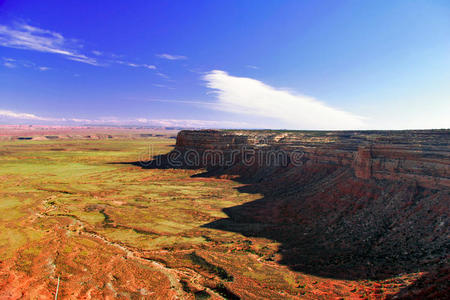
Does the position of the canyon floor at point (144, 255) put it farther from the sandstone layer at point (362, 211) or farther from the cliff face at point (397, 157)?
the cliff face at point (397, 157)

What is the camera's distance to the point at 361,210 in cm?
2625

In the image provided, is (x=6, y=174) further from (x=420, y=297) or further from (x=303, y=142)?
(x=420, y=297)

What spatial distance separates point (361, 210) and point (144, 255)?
22478mm

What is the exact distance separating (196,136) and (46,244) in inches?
2413

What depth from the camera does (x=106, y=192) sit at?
44.1 meters

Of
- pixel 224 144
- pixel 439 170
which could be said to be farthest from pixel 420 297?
pixel 224 144

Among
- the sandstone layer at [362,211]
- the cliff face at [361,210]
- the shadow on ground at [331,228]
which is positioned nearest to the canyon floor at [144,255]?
the shadow on ground at [331,228]

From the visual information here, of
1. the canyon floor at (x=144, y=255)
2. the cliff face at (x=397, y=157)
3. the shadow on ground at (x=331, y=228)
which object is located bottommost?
the canyon floor at (x=144, y=255)

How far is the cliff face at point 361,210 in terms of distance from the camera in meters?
18.4

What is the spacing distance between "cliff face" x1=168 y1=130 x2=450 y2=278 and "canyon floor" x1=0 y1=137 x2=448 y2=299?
1996 mm

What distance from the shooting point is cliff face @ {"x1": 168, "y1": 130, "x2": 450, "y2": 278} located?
1839cm

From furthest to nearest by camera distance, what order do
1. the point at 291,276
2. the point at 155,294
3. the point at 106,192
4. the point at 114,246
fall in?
1. the point at 106,192
2. the point at 114,246
3. the point at 291,276
4. the point at 155,294

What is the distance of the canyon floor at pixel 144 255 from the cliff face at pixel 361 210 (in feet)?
6.55

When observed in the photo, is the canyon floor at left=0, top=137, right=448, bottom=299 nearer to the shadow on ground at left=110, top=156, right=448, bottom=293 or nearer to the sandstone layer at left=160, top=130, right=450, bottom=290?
the shadow on ground at left=110, top=156, right=448, bottom=293
